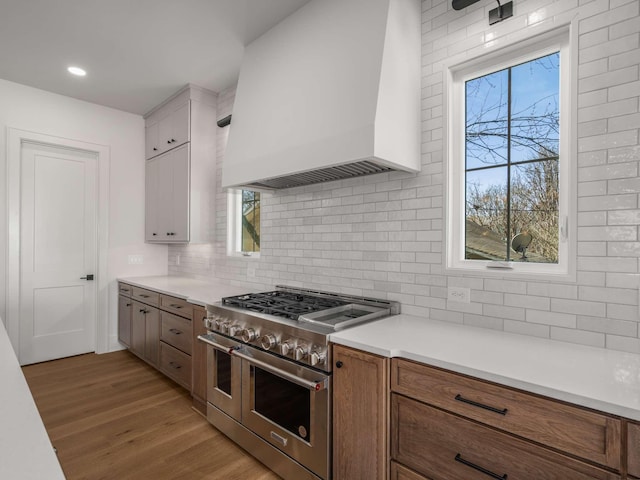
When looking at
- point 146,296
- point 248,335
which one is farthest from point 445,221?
point 146,296

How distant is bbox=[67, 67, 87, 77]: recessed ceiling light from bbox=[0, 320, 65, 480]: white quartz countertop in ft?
10.4

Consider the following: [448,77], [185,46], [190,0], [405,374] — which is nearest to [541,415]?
[405,374]

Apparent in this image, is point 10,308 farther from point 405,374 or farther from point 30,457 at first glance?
point 405,374

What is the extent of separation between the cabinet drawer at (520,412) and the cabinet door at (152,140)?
3833 millimetres

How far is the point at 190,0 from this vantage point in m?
2.30

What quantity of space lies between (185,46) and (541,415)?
3266mm

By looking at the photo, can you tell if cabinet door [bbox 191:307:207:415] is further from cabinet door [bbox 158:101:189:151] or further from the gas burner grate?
cabinet door [bbox 158:101:189:151]

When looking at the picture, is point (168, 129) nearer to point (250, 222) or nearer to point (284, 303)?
point (250, 222)

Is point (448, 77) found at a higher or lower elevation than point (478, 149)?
higher

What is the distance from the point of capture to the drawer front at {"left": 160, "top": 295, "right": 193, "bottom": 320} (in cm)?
279

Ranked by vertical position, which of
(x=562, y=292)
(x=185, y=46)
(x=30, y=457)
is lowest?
(x=30, y=457)

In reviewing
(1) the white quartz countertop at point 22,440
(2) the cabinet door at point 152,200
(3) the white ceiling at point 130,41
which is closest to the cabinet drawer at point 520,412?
(1) the white quartz countertop at point 22,440

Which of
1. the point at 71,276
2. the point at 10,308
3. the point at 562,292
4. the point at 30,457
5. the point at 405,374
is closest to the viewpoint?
the point at 30,457

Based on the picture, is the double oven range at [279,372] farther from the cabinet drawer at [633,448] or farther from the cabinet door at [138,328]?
the cabinet door at [138,328]
